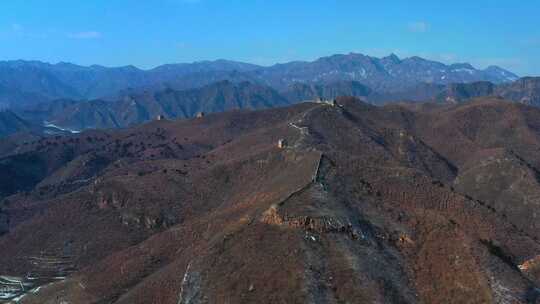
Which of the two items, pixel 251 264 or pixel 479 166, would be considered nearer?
pixel 251 264

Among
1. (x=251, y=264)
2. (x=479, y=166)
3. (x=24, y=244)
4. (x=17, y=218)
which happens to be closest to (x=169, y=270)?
(x=251, y=264)

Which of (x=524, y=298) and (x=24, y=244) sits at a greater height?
(x=524, y=298)

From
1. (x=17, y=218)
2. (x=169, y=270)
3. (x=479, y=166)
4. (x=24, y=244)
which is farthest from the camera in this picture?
(x=479, y=166)

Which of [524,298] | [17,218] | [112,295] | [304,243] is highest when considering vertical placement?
[304,243]

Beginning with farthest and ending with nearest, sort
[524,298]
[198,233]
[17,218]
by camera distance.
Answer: [17,218] → [198,233] → [524,298]

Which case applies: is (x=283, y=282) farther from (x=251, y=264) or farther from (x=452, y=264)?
(x=452, y=264)

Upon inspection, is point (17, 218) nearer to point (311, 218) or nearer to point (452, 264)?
point (311, 218)

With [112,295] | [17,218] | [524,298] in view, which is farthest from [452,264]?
[17,218]
